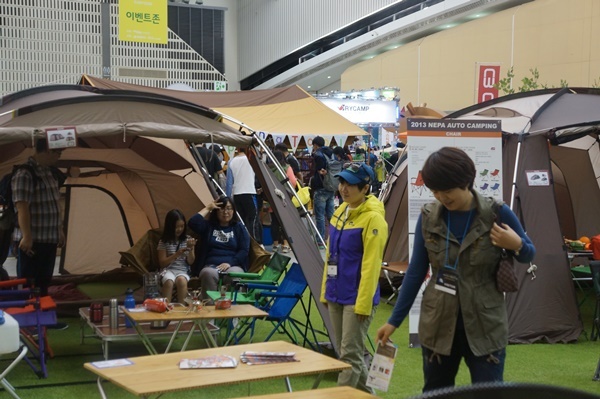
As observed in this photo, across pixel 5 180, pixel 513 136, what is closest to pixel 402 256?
pixel 513 136

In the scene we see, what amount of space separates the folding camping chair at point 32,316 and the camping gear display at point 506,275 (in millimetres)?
4003

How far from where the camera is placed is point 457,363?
3.70m

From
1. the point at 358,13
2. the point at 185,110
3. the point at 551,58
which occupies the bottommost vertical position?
the point at 185,110

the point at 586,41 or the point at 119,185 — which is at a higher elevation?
the point at 586,41

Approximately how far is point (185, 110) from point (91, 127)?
921mm

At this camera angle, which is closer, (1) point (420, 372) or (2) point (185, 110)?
(1) point (420, 372)

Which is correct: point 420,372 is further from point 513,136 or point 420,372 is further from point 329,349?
point 513,136

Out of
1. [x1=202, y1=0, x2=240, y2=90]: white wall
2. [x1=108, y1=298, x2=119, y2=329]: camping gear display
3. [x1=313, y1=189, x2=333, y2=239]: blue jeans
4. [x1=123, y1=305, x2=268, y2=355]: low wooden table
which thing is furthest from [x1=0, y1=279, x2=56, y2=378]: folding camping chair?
[x1=202, y1=0, x2=240, y2=90]: white wall

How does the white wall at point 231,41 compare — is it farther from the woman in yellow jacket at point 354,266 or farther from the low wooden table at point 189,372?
the low wooden table at point 189,372

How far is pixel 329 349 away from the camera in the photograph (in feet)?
24.2

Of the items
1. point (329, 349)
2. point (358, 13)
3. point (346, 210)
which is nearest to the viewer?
point (346, 210)

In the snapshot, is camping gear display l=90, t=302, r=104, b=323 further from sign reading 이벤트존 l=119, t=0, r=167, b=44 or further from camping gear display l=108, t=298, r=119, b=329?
sign reading 이벤트존 l=119, t=0, r=167, b=44

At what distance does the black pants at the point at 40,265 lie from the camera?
7791 mm

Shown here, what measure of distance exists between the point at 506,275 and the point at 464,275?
0.17m
